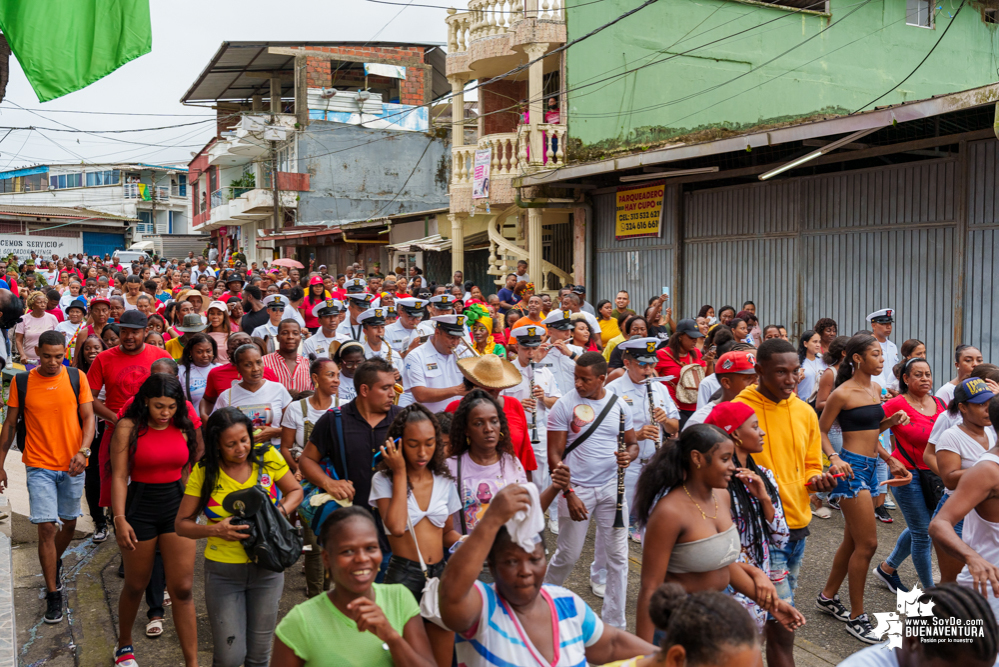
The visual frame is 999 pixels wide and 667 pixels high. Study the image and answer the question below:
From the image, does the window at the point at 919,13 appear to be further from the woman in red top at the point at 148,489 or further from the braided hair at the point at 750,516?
the woman in red top at the point at 148,489

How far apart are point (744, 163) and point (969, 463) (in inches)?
353

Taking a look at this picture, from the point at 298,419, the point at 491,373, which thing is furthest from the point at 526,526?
the point at 298,419

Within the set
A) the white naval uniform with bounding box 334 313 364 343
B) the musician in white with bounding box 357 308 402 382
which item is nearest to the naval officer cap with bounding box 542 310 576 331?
the musician in white with bounding box 357 308 402 382

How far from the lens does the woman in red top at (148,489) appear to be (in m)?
4.64

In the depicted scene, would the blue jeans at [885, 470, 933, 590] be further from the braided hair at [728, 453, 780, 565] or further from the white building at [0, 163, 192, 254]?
the white building at [0, 163, 192, 254]

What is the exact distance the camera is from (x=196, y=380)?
6.66m

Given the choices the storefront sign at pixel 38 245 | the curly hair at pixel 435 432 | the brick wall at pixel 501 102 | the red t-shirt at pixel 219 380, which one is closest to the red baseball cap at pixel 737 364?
the curly hair at pixel 435 432

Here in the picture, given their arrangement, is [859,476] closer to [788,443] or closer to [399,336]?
[788,443]

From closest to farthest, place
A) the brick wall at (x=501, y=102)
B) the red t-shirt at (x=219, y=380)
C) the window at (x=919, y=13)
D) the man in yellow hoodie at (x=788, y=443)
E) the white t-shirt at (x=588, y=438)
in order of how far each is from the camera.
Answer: the man in yellow hoodie at (x=788, y=443)
the white t-shirt at (x=588, y=438)
the red t-shirt at (x=219, y=380)
the window at (x=919, y=13)
the brick wall at (x=501, y=102)

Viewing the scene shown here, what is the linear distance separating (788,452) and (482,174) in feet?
48.2

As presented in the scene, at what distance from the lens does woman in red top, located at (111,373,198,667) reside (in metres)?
4.64

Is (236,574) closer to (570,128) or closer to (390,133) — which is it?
(570,128)

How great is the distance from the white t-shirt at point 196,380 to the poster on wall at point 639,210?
10.1 meters

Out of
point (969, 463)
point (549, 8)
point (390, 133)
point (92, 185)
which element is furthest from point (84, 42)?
point (92, 185)
